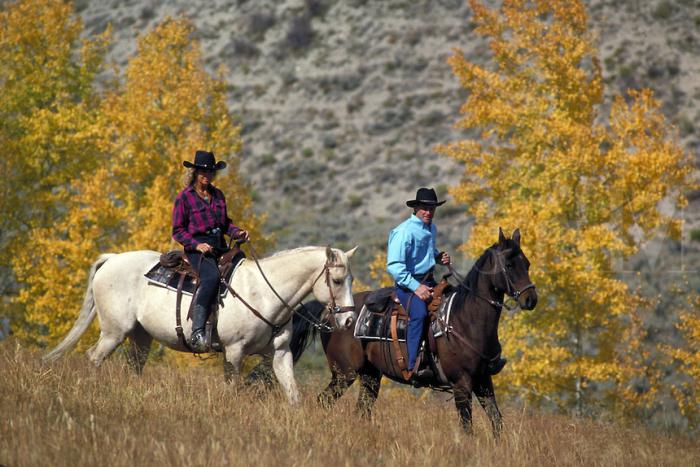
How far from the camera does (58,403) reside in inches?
308

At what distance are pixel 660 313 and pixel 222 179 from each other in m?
18.3

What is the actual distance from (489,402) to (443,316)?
1.18 m

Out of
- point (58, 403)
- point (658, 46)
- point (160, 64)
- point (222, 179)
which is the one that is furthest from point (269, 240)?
point (658, 46)

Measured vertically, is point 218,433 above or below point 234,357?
above

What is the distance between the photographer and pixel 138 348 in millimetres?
11836

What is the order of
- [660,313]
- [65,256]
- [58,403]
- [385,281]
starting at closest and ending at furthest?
[58,403]
[65,256]
[385,281]
[660,313]

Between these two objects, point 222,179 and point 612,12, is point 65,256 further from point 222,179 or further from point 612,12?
point 612,12

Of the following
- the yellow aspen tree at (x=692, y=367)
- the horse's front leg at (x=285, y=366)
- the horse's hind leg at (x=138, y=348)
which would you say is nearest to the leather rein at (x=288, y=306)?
the horse's front leg at (x=285, y=366)

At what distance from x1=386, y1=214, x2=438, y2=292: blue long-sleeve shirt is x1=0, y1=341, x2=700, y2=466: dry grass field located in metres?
1.61

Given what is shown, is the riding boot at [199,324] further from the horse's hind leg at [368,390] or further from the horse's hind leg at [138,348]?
the horse's hind leg at [368,390]

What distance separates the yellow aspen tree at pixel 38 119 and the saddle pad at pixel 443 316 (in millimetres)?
14177

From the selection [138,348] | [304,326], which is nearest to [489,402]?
[304,326]

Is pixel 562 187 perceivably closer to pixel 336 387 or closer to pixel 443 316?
pixel 443 316

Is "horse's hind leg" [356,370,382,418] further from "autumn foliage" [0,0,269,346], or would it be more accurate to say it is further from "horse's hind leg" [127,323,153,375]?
"autumn foliage" [0,0,269,346]
